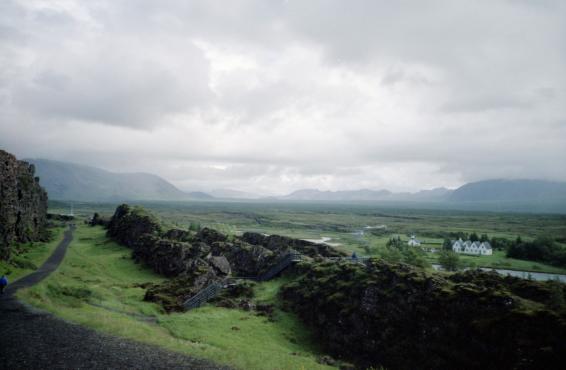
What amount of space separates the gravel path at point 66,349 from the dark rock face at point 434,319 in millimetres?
19681

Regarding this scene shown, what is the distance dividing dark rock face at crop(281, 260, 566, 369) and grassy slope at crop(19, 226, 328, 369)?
188 inches

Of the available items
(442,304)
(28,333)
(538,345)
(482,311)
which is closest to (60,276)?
(28,333)

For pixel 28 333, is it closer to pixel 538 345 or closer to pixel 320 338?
pixel 320 338

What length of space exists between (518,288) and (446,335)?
11655 mm

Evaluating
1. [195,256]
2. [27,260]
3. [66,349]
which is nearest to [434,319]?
[66,349]

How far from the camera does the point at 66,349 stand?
26.3m

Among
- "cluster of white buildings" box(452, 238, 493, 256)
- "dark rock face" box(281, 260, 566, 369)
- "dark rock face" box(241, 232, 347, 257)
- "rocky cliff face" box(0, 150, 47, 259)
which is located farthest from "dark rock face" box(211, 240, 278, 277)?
"cluster of white buildings" box(452, 238, 493, 256)

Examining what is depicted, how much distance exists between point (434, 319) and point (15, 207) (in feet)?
285

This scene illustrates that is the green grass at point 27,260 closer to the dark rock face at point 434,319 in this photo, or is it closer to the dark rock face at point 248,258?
the dark rock face at point 248,258

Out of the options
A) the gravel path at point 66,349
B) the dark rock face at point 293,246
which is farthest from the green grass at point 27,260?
the dark rock face at point 293,246

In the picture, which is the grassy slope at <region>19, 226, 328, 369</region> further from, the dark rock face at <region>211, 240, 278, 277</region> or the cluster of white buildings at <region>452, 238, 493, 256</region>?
the cluster of white buildings at <region>452, 238, 493, 256</region>

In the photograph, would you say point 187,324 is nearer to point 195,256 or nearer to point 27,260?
point 195,256

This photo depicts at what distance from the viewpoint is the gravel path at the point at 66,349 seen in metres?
24.2

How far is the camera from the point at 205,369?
25.1 m
